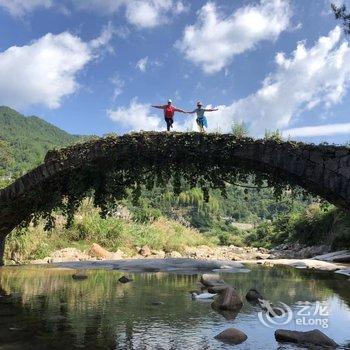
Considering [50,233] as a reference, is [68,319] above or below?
below

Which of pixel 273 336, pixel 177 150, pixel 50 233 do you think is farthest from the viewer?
pixel 50 233

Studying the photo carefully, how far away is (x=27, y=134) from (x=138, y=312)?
411 ft

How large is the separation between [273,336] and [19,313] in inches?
222

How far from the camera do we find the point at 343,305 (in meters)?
12.4

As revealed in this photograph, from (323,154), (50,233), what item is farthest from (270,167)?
(50,233)

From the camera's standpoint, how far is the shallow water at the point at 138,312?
8625 millimetres

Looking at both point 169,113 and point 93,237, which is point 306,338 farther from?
point 93,237

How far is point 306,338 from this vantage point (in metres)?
8.48

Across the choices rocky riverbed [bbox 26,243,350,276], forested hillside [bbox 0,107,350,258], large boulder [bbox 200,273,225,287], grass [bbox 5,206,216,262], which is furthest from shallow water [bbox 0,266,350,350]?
grass [bbox 5,206,216,262]

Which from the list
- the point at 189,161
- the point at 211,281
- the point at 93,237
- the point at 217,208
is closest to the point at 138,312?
the point at 189,161

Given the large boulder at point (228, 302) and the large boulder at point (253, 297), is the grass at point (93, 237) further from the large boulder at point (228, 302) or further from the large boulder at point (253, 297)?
the large boulder at point (228, 302)

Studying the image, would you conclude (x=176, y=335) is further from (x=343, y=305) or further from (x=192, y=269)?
(x=192, y=269)

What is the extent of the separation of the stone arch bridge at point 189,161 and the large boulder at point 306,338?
12.6 ft

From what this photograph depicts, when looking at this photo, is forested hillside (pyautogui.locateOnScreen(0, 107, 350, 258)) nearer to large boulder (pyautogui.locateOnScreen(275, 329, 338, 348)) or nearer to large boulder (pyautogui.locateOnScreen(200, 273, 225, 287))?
large boulder (pyautogui.locateOnScreen(200, 273, 225, 287))
